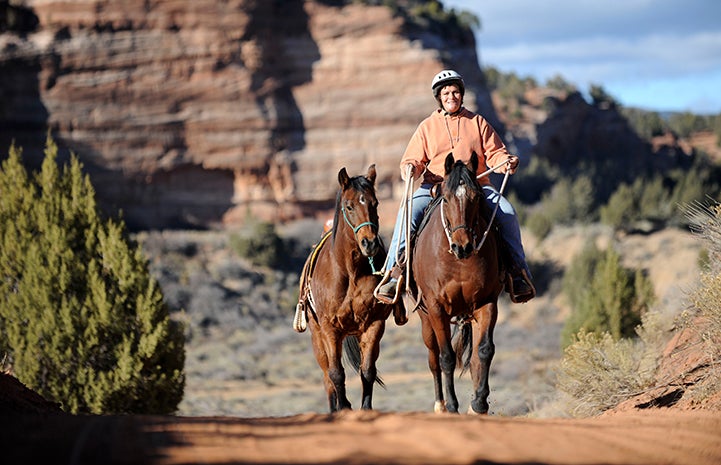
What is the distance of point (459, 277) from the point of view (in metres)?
9.13

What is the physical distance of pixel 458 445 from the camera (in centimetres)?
595

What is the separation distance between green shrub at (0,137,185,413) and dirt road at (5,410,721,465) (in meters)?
9.85

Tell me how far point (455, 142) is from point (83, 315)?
9864 mm

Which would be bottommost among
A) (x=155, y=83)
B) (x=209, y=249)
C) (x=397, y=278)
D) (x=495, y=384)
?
(x=495, y=384)

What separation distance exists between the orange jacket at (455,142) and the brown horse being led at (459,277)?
2.77ft

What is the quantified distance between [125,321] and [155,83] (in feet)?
100

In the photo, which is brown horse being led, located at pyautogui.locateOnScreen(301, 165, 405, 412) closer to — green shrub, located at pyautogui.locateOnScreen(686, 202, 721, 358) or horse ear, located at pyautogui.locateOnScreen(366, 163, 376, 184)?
horse ear, located at pyautogui.locateOnScreen(366, 163, 376, 184)

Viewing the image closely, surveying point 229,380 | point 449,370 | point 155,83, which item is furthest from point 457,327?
point 155,83

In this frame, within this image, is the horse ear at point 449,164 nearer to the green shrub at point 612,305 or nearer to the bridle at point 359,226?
the bridle at point 359,226

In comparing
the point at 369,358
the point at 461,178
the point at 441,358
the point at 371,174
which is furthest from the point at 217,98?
the point at 461,178

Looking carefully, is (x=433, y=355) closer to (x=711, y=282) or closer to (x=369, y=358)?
(x=369, y=358)

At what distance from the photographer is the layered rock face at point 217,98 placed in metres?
45.3

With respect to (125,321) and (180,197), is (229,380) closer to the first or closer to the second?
(125,321)

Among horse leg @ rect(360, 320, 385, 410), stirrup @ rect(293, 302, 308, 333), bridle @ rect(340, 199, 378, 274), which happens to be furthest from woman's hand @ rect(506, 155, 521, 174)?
stirrup @ rect(293, 302, 308, 333)
